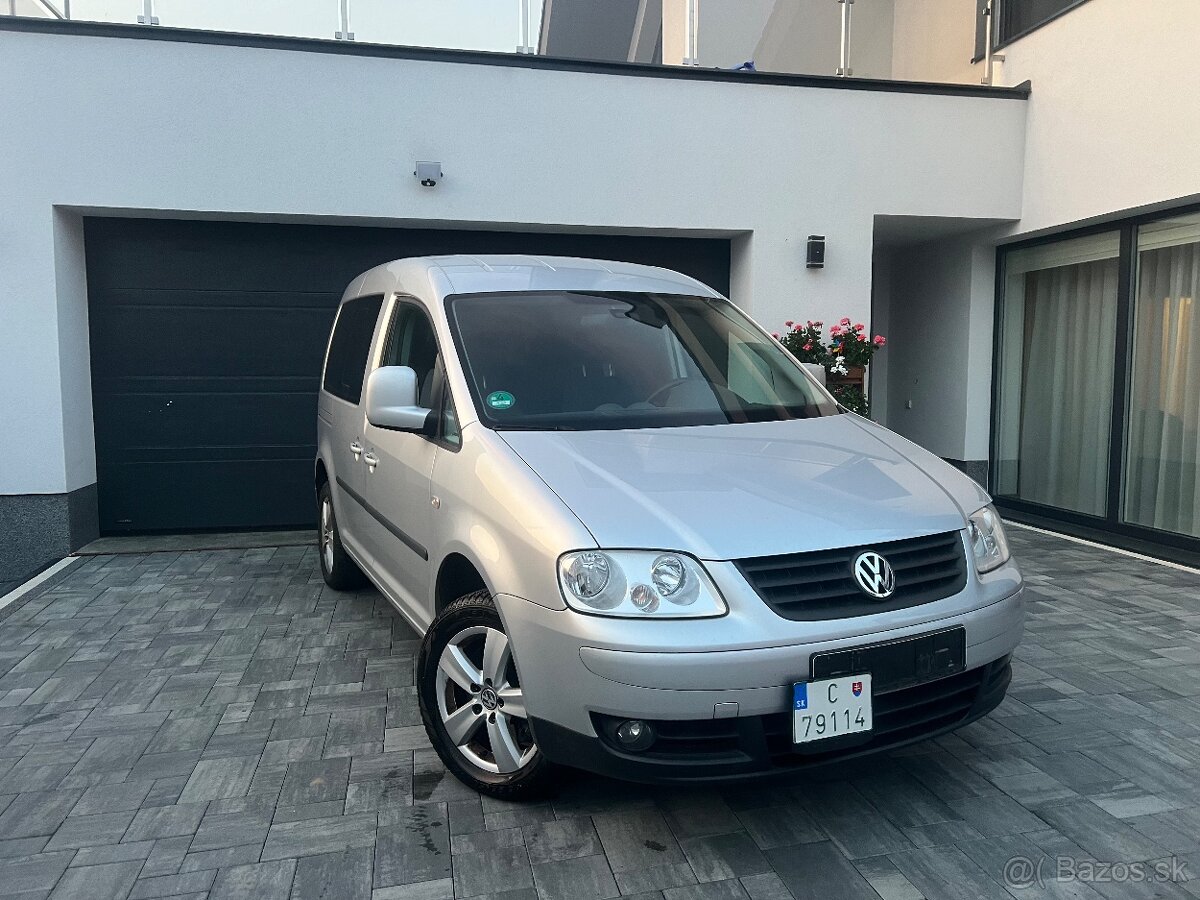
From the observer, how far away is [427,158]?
21.6 feet

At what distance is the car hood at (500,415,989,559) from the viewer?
2.50 metres

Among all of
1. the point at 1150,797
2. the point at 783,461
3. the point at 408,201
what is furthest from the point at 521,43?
the point at 1150,797

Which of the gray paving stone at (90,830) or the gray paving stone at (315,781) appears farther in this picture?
the gray paving stone at (315,781)

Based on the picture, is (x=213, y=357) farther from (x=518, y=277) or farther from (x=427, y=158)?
(x=518, y=277)

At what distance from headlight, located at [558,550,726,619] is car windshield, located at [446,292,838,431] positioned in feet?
2.65

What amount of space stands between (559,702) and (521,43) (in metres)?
5.71

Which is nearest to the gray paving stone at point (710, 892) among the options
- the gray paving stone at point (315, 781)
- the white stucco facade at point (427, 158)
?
the gray paving stone at point (315, 781)

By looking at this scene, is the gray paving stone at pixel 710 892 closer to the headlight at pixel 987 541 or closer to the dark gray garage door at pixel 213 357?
the headlight at pixel 987 541

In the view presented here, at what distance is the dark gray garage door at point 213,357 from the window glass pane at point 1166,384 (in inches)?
193

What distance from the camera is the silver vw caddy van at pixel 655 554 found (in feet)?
7.86

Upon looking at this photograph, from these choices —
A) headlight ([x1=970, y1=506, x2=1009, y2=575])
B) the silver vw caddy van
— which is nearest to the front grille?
the silver vw caddy van

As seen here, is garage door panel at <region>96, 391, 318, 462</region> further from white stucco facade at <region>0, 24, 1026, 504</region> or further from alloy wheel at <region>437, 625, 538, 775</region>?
alloy wheel at <region>437, 625, 538, 775</region>

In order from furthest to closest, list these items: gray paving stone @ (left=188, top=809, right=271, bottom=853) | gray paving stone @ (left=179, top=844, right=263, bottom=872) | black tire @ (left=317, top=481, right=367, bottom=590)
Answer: black tire @ (left=317, top=481, right=367, bottom=590)
gray paving stone @ (left=188, top=809, right=271, bottom=853)
gray paving stone @ (left=179, top=844, right=263, bottom=872)

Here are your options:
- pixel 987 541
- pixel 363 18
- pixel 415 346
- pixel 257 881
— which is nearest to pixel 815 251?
pixel 363 18
